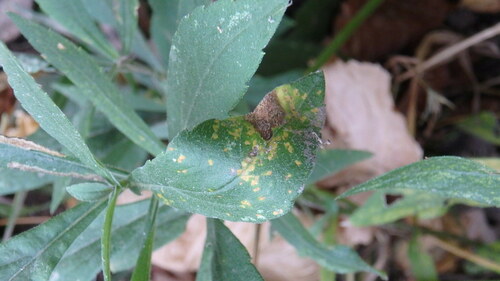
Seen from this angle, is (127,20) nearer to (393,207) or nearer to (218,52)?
(218,52)

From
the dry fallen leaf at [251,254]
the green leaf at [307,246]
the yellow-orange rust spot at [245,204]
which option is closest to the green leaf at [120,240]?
the green leaf at [307,246]

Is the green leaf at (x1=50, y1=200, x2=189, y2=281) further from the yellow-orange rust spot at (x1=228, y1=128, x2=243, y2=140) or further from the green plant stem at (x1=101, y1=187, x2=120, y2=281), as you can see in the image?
the yellow-orange rust spot at (x1=228, y1=128, x2=243, y2=140)

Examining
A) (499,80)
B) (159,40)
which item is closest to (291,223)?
(159,40)

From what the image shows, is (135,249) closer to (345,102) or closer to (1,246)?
(1,246)

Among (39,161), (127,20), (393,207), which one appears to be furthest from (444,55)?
(39,161)

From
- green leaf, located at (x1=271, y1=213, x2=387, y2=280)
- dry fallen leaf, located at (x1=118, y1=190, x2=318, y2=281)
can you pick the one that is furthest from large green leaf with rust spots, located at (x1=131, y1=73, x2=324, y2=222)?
dry fallen leaf, located at (x1=118, y1=190, x2=318, y2=281)
